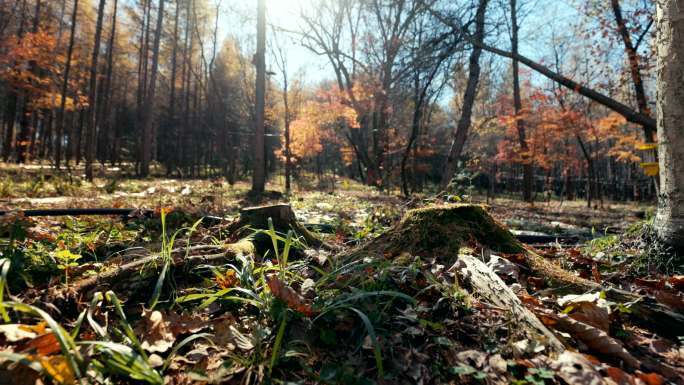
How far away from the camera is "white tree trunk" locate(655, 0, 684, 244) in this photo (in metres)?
2.26

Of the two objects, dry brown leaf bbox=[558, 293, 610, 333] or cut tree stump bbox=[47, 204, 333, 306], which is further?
cut tree stump bbox=[47, 204, 333, 306]

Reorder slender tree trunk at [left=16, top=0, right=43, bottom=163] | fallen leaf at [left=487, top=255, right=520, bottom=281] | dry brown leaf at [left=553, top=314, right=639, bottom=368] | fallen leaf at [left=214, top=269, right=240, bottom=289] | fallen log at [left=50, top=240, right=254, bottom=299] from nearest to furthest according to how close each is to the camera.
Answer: dry brown leaf at [left=553, top=314, right=639, bottom=368], fallen log at [left=50, top=240, right=254, bottom=299], fallen leaf at [left=214, top=269, right=240, bottom=289], fallen leaf at [left=487, top=255, right=520, bottom=281], slender tree trunk at [left=16, top=0, right=43, bottom=163]

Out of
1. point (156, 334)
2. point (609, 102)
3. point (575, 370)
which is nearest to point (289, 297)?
point (156, 334)

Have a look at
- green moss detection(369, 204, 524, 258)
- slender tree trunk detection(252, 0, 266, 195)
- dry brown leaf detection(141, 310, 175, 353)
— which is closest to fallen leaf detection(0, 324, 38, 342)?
dry brown leaf detection(141, 310, 175, 353)

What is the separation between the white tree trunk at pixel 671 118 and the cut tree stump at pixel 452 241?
0.88 meters

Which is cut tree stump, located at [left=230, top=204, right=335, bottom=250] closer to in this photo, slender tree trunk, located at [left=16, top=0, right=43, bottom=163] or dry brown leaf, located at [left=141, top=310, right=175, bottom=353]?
dry brown leaf, located at [left=141, top=310, right=175, bottom=353]

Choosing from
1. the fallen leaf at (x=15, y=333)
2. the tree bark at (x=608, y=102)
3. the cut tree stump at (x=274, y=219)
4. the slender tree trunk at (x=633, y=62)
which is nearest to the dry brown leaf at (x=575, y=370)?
the fallen leaf at (x=15, y=333)

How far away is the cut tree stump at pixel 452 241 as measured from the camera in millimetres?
1981

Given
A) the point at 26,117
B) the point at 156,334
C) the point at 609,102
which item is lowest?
the point at 156,334

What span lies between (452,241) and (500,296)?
71 centimetres

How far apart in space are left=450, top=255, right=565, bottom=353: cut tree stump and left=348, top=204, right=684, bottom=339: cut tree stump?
259mm

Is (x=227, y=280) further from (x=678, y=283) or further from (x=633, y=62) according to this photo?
(x=633, y=62)

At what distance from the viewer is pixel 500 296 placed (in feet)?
4.91

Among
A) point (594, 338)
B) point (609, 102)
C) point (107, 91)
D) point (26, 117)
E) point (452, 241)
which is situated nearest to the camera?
point (594, 338)
